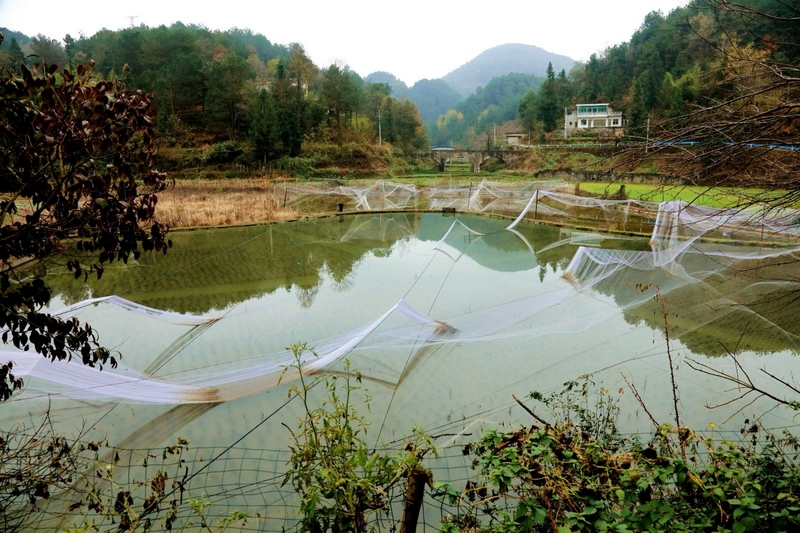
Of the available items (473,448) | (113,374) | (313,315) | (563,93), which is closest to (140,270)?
(313,315)

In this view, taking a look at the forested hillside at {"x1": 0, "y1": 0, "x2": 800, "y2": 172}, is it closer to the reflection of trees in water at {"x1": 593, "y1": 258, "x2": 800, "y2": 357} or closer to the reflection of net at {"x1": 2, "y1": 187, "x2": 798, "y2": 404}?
the reflection of net at {"x1": 2, "y1": 187, "x2": 798, "y2": 404}

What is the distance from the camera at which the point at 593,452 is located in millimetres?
1937

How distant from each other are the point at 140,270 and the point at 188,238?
3.10 m

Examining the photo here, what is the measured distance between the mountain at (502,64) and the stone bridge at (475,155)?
9420 centimetres

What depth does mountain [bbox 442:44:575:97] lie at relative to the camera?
132 metres

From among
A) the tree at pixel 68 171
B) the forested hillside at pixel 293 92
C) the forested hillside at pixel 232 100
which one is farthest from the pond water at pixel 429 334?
the forested hillside at pixel 232 100

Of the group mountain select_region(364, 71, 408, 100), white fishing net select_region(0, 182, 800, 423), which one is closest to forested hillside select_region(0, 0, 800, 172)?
white fishing net select_region(0, 182, 800, 423)

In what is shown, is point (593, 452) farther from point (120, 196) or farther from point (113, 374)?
point (113, 374)

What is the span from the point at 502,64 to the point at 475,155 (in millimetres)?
121010

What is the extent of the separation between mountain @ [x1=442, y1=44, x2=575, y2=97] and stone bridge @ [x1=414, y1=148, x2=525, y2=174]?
94.2 m

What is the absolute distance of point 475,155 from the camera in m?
35.6

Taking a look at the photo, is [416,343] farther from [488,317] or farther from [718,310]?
[718,310]

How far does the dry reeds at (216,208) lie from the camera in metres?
12.2

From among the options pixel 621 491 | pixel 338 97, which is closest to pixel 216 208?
pixel 621 491
